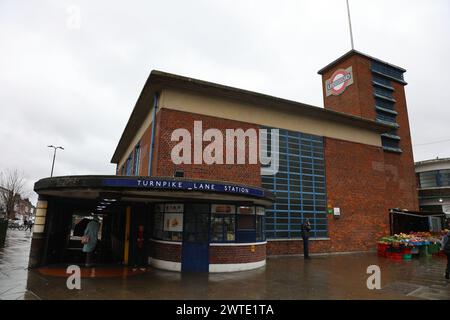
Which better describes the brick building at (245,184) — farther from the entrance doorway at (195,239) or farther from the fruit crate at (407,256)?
the fruit crate at (407,256)

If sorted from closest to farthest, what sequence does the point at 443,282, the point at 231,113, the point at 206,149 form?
1. the point at 443,282
2. the point at 206,149
3. the point at 231,113

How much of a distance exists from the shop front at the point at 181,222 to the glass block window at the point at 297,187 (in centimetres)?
389

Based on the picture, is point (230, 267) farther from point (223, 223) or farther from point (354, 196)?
point (354, 196)

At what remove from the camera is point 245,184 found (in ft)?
47.2

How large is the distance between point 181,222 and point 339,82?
2379 cm

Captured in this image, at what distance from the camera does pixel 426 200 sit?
3366 cm

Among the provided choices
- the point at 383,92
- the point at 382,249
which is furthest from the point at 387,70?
the point at 382,249

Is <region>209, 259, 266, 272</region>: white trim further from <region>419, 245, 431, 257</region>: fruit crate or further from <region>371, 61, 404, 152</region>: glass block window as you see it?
<region>371, 61, 404, 152</region>: glass block window

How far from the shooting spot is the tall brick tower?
25.0 m

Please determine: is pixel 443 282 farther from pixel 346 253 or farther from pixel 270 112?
pixel 270 112

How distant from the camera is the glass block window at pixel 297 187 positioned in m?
16.6

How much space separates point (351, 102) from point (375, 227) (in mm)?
12144
